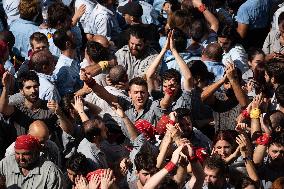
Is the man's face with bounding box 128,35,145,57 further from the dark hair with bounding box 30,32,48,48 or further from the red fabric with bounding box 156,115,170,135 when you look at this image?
the red fabric with bounding box 156,115,170,135

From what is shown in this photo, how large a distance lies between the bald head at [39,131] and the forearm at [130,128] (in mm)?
896

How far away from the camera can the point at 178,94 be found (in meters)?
12.5

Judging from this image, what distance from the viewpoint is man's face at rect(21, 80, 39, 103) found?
12.1 m

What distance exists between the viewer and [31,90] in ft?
39.9

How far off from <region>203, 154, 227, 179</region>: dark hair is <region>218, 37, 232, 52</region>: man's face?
3.53 m

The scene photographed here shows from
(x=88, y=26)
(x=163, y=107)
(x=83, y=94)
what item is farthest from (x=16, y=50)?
(x=163, y=107)

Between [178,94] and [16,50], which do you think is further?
[16,50]

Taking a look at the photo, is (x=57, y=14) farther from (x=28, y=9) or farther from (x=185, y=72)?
(x=185, y=72)

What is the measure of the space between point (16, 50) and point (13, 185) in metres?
3.90

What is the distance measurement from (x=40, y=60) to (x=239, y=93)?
248 centimetres

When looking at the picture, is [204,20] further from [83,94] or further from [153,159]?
[153,159]

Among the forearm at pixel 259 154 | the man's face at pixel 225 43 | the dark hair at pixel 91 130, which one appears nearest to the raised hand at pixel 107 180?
the dark hair at pixel 91 130

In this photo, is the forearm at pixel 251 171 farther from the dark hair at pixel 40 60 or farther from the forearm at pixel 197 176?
the dark hair at pixel 40 60

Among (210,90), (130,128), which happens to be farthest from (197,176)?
(210,90)
